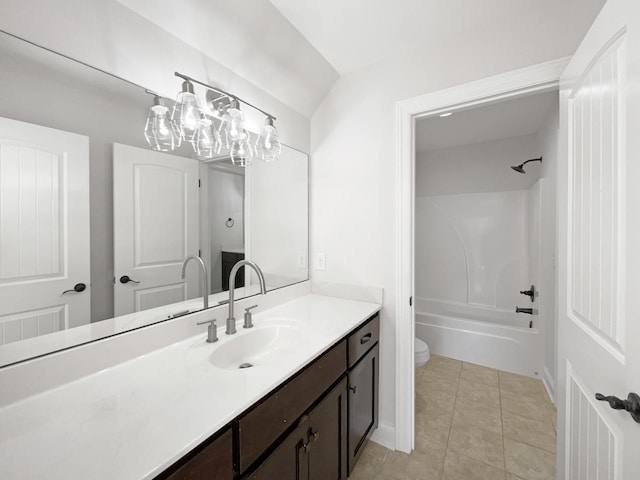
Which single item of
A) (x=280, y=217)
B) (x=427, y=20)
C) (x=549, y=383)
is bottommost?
(x=549, y=383)

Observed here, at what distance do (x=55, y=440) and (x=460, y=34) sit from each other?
2163 millimetres

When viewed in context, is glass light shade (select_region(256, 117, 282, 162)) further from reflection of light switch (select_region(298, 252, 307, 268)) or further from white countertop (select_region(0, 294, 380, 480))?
white countertop (select_region(0, 294, 380, 480))

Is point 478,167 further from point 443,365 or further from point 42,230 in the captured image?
point 42,230

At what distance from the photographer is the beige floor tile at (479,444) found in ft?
5.00

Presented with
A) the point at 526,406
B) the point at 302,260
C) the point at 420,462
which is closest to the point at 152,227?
the point at 302,260

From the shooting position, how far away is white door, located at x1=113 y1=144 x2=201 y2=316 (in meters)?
1.01

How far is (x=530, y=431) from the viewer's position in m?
1.73

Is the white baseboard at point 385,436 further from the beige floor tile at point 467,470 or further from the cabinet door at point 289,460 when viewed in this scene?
the cabinet door at point 289,460

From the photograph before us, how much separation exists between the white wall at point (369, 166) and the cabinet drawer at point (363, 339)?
0.09 m

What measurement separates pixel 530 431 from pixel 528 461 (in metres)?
0.29

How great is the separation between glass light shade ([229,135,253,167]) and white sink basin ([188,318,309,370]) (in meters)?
0.86

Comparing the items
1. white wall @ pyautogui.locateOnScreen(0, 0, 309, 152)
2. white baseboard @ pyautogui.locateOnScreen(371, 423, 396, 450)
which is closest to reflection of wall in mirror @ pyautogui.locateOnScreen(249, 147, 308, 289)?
white wall @ pyautogui.locateOnScreen(0, 0, 309, 152)

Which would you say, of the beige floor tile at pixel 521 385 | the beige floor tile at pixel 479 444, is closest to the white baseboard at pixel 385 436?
the beige floor tile at pixel 479 444

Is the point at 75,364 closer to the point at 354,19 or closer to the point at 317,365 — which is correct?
the point at 317,365
